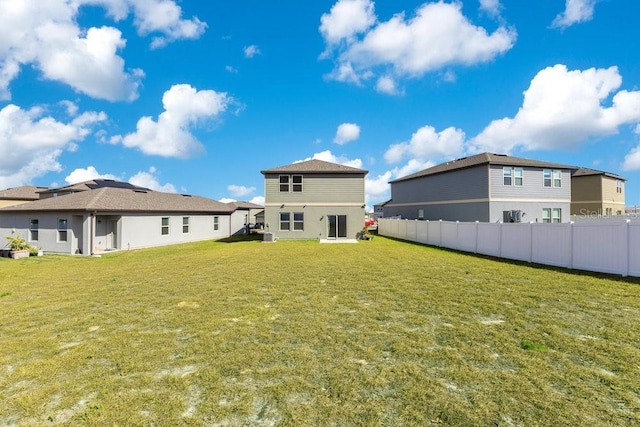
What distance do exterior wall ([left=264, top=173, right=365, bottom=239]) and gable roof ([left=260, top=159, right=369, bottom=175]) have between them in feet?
1.23

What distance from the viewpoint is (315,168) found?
24625 millimetres

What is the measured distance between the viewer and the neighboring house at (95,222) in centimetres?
1897

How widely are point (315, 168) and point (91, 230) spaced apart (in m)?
15.3

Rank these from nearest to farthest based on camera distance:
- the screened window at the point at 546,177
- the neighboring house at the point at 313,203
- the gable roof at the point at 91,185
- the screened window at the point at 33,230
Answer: the screened window at the point at 33,230
the neighboring house at the point at 313,203
the screened window at the point at 546,177
the gable roof at the point at 91,185

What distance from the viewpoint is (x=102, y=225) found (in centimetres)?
2019

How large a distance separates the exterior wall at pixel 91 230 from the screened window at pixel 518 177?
1047 inches

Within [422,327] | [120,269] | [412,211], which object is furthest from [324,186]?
[422,327]

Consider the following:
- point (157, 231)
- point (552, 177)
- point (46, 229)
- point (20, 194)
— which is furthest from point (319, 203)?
point (20, 194)

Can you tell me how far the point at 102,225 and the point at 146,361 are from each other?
19688 millimetres

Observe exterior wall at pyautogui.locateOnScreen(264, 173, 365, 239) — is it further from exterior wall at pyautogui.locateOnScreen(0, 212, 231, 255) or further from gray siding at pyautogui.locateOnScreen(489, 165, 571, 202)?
gray siding at pyautogui.locateOnScreen(489, 165, 571, 202)

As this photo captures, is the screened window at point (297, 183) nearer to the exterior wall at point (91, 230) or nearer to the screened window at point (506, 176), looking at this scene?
the exterior wall at point (91, 230)

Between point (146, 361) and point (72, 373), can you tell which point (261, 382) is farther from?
point (72, 373)

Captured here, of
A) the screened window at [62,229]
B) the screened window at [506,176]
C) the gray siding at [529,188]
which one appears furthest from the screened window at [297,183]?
the screened window at [506,176]

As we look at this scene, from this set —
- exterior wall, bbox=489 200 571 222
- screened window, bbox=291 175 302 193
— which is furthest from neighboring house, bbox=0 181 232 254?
exterior wall, bbox=489 200 571 222
